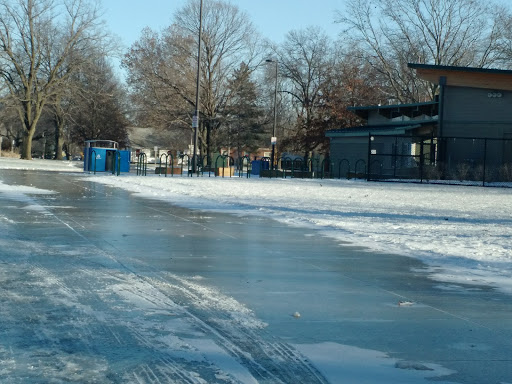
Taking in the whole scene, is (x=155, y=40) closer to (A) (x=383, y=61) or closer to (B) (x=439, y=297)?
(A) (x=383, y=61)

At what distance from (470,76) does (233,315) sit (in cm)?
3461

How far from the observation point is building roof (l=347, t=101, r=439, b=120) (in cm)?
4494

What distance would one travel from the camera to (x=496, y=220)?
1647 cm

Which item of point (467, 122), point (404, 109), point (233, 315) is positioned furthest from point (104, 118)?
point (233, 315)

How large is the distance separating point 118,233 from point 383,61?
53.4 metres

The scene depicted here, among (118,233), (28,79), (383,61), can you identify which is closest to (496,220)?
(118,233)

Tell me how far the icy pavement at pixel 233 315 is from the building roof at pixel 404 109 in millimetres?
34987

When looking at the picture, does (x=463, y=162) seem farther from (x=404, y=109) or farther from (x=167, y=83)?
(x=167, y=83)

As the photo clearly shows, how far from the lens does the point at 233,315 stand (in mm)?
6469

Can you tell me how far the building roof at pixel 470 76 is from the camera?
37375mm

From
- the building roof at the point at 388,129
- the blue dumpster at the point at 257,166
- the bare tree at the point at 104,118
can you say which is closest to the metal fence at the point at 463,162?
the building roof at the point at 388,129

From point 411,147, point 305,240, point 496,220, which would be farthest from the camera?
point 411,147

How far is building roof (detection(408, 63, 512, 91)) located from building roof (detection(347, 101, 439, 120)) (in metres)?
4.43

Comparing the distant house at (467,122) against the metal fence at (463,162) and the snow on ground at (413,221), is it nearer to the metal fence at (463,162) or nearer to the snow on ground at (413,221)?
the metal fence at (463,162)
